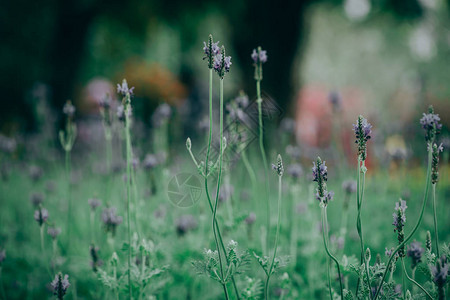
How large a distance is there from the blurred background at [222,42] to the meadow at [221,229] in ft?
2.76

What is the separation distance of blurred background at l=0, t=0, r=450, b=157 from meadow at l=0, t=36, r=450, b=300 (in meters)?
0.84

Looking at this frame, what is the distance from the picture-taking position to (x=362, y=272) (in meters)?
1.38

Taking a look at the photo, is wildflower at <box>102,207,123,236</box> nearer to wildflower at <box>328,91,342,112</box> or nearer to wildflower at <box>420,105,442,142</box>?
wildflower at <box>420,105,442,142</box>

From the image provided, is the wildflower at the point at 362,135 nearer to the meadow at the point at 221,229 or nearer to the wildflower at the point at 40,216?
the meadow at the point at 221,229

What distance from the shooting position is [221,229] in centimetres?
249

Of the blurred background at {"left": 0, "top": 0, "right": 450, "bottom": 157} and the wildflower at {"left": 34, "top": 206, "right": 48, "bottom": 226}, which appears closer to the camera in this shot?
the wildflower at {"left": 34, "top": 206, "right": 48, "bottom": 226}

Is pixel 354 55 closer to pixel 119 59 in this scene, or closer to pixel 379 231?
pixel 119 59

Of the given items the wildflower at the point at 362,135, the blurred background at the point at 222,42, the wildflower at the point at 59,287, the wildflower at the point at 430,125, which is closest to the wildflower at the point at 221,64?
the wildflower at the point at 362,135

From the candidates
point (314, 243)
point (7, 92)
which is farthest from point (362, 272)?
point (7, 92)

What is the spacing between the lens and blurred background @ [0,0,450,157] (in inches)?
227

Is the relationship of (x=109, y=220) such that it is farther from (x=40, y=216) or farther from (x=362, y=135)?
(x=362, y=135)

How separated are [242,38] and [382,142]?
10.6 feet

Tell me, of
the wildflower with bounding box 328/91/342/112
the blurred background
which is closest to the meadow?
the wildflower with bounding box 328/91/342/112

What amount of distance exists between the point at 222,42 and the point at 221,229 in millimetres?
6634
